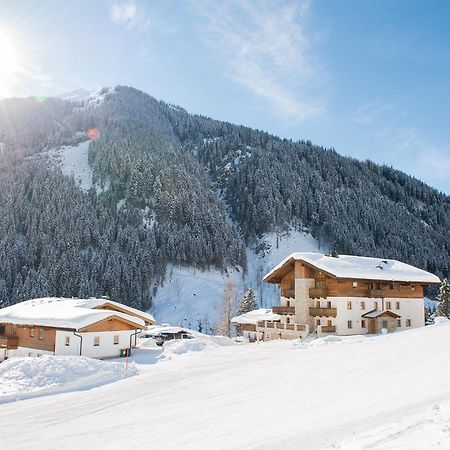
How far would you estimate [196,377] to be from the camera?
68.6ft

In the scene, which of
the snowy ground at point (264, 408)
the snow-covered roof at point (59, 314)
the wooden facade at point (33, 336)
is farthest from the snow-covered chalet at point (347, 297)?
the wooden facade at point (33, 336)

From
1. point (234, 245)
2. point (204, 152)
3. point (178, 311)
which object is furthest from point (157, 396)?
point (204, 152)

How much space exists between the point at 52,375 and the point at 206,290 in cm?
8532

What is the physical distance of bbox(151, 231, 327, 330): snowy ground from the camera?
309 ft

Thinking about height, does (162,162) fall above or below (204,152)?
below

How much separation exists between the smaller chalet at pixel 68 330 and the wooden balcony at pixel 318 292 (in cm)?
1966

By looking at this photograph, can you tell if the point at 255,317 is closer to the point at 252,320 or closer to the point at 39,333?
the point at 252,320

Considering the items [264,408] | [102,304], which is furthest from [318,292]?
[264,408]

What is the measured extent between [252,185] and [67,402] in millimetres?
152656

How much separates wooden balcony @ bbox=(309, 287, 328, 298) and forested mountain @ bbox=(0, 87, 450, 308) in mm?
63215

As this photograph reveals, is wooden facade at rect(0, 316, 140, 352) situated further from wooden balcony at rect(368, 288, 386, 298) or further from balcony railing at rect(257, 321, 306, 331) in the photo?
wooden balcony at rect(368, 288, 386, 298)

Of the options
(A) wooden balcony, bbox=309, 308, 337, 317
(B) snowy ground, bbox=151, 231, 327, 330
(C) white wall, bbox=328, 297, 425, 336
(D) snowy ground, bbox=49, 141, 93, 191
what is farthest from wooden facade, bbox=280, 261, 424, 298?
(D) snowy ground, bbox=49, 141, 93, 191

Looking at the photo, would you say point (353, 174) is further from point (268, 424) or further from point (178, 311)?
point (268, 424)

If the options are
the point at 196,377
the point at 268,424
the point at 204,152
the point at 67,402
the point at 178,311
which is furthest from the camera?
the point at 204,152
